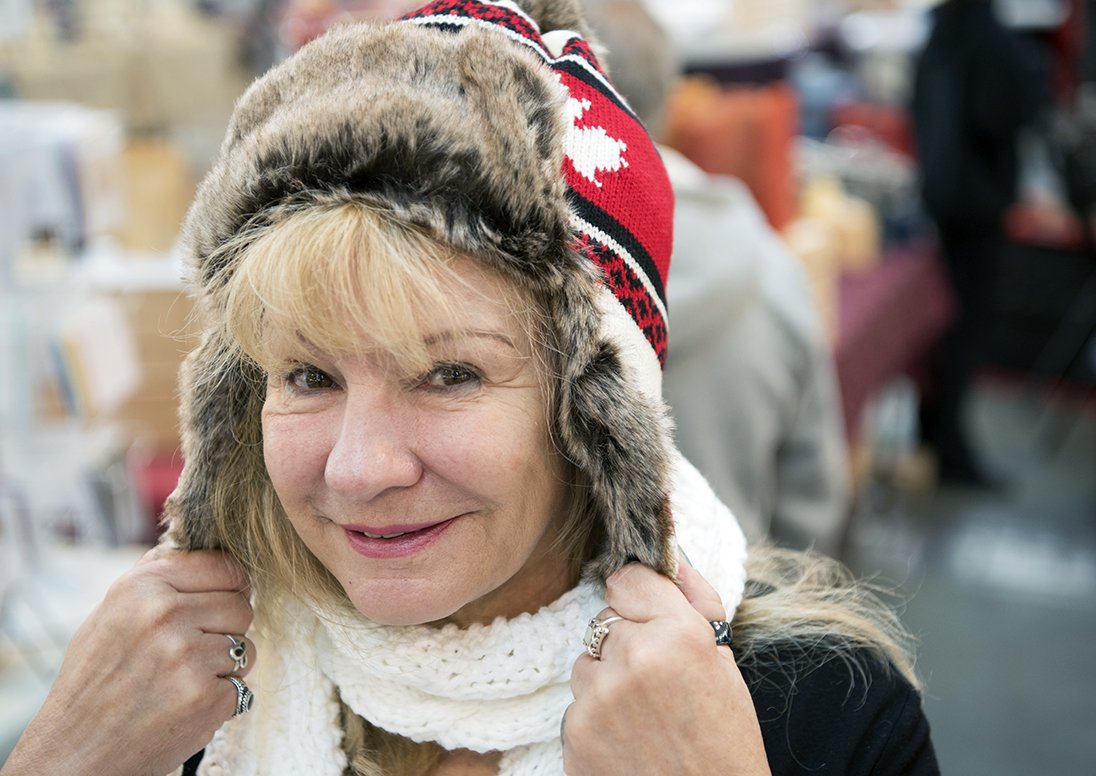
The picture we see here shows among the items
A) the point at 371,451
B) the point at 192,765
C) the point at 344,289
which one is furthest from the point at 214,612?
the point at 344,289

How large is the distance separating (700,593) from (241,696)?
22.7 inches

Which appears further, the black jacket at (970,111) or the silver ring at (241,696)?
the black jacket at (970,111)

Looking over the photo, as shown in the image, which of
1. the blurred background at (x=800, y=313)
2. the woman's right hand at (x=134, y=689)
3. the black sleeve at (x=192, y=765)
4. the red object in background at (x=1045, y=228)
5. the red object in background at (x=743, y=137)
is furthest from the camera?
the red object in background at (x=1045, y=228)

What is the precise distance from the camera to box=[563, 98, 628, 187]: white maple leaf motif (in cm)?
123

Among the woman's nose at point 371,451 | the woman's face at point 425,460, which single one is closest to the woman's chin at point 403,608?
the woman's face at point 425,460

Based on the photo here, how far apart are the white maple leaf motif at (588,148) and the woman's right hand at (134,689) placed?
0.68 metres

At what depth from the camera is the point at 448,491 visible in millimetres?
1169

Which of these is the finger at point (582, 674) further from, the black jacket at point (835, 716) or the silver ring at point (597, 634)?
the black jacket at point (835, 716)

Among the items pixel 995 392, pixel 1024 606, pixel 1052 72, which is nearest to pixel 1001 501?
pixel 1024 606

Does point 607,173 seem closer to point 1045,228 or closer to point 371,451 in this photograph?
point 371,451

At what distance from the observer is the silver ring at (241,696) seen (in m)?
1.38

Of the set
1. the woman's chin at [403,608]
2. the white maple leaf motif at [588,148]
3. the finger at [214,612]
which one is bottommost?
the finger at [214,612]

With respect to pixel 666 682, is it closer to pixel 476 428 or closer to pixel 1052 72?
pixel 476 428

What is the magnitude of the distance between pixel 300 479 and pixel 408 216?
303 millimetres
